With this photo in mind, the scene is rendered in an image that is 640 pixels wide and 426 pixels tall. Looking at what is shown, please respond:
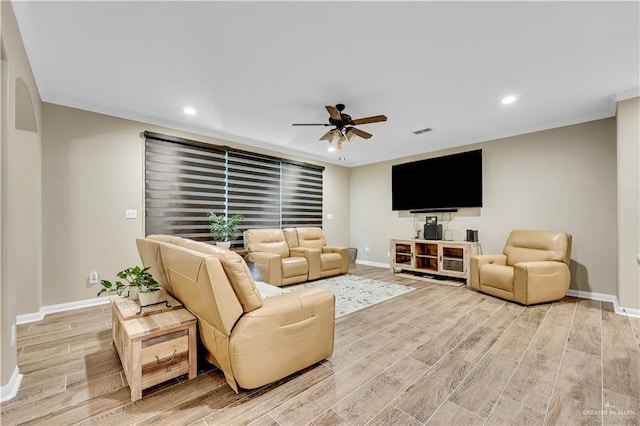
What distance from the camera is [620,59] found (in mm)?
2504

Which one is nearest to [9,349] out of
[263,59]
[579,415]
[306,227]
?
[263,59]

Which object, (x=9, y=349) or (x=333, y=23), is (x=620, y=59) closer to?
(x=333, y=23)

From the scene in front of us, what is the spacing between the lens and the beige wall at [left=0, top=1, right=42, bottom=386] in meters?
1.71

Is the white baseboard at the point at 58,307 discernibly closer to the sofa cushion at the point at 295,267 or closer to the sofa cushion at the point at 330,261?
the sofa cushion at the point at 295,267

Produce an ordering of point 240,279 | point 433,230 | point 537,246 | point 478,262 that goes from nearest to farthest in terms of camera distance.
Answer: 1. point 240,279
2. point 537,246
3. point 478,262
4. point 433,230

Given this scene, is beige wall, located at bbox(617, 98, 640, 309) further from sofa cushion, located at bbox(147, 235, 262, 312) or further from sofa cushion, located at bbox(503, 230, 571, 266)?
sofa cushion, located at bbox(147, 235, 262, 312)

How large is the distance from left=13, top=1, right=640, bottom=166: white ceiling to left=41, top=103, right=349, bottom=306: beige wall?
27 centimetres

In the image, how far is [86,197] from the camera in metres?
3.51

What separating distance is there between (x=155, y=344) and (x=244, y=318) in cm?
62

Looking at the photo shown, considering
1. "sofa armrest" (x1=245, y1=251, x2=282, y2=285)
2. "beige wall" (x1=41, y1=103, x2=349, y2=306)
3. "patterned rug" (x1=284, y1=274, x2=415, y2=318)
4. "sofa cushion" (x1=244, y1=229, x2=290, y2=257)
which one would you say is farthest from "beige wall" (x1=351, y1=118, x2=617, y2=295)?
"beige wall" (x1=41, y1=103, x2=349, y2=306)

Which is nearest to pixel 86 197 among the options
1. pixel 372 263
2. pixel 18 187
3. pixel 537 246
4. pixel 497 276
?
pixel 18 187

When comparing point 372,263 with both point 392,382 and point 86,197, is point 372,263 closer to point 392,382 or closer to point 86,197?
point 392,382

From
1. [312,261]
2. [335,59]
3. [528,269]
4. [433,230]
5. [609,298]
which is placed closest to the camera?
[335,59]

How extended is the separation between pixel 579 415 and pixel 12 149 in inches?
152
